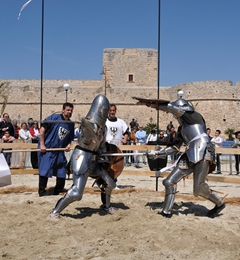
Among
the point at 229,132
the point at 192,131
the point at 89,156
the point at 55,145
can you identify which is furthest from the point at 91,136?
the point at 229,132

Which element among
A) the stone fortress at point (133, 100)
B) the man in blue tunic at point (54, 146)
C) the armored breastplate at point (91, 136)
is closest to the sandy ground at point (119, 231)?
the man in blue tunic at point (54, 146)

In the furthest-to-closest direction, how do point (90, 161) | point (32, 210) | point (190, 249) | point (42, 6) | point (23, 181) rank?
point (42, 6)
point (23, 181)
point (32, 210)
point (90, 161)
point (190, 249)

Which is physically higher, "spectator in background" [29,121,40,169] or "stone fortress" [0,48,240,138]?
"stone fortress" [0,48,240,138]

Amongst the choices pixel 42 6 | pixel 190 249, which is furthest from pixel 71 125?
pixel 42 6

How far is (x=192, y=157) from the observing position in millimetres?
4953

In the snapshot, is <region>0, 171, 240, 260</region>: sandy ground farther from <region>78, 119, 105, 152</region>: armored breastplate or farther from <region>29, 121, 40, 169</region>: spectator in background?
<region>29, 121, 40, 169</region>: spectator in background

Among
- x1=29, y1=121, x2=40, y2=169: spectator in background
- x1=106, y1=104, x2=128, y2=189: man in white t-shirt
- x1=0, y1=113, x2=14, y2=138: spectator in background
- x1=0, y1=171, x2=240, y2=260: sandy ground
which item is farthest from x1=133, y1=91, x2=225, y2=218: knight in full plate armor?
x1=0, y1=113, x2=14, y2=138: spectator in background

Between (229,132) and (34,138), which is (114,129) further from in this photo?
(229,132)

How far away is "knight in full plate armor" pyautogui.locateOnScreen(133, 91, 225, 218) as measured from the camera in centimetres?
496

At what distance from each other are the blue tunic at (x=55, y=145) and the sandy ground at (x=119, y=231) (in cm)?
45

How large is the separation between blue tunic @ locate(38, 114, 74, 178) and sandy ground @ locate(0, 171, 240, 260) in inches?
17.8

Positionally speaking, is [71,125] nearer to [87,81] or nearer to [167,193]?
[167,193]

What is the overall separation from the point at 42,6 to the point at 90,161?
7947mm

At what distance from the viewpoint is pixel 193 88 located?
33125 millimetres
